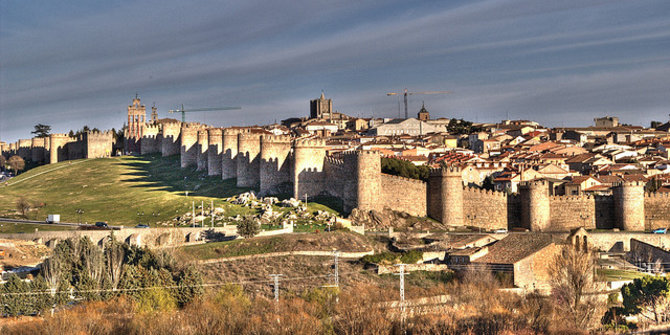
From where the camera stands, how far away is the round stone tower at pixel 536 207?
2517 inches

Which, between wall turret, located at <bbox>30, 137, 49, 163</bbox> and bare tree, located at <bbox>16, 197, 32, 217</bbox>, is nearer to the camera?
bare tree, located at <bbox>16, 197, 32, 217</bbox>

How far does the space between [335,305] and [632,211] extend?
30750mm

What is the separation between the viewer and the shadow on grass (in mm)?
68875

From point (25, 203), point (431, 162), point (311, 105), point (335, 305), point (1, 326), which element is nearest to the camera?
point (1, 326)

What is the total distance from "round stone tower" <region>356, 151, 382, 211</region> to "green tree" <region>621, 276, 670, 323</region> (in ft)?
57.3

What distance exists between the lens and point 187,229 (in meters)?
56.0

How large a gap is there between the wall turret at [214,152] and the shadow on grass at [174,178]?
762 mm

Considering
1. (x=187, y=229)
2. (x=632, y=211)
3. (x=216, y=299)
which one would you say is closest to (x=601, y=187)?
(x=632, y=211)

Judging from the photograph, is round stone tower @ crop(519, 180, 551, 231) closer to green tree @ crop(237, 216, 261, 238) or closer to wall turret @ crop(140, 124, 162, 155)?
green tree @ crop(237, 216, 261, 238)

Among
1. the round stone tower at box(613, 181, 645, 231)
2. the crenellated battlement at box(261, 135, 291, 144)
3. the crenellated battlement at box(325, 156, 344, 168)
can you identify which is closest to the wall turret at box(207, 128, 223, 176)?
the crenellated battlement at box(261, 135, 291, 144)

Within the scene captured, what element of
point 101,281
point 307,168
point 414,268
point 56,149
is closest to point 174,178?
point 307,168

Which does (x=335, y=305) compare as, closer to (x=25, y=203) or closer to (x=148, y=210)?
(x=148, y=210)

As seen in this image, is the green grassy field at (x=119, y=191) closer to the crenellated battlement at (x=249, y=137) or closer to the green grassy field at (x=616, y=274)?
the crenellated battlement at (x=249, y=137)

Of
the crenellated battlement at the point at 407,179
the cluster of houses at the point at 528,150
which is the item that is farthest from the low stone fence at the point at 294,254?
the cluster of houses at the point at 528,150
